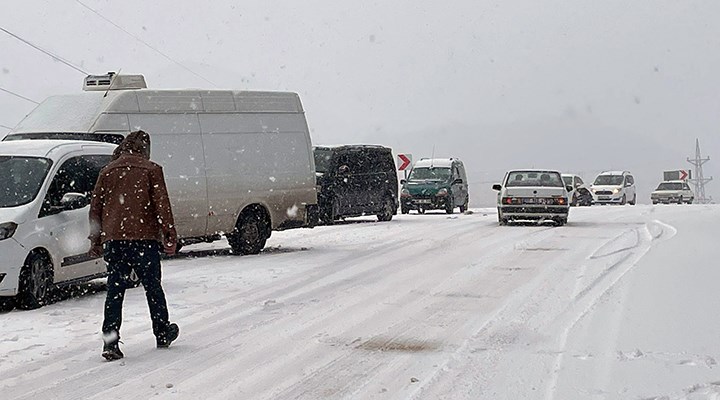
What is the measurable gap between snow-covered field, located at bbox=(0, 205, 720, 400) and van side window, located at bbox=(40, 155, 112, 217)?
1158 millimetres

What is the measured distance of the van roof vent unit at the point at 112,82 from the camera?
16.4 m

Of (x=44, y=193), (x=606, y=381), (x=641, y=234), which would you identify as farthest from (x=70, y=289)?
(x=641, y=234)

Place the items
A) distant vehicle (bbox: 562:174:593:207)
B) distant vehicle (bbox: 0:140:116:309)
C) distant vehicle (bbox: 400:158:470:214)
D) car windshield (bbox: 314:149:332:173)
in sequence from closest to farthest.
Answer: distant vehicle (bbox: 0:140:116:309)
car windshield (bbox: 314:149:332:173)
distant vehicle (bbox: 400:158:470:214)
distant vehicle (bbox: 562:174:593:207)

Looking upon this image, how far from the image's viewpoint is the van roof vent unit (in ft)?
53.7

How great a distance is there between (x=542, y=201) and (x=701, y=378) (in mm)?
18273

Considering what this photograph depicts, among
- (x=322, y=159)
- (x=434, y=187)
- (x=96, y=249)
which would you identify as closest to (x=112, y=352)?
(x=96, y=249)

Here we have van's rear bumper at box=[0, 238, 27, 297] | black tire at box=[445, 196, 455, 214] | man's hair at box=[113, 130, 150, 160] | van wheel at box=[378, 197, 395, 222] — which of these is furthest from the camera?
black tire at box=[445, 196, 455, 214]

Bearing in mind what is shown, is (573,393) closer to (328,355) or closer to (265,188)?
(328,355)

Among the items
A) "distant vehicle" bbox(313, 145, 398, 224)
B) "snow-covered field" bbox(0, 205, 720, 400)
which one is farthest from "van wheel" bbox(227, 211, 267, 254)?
"distant vehicle" bbox(313, 145, 398, 224)

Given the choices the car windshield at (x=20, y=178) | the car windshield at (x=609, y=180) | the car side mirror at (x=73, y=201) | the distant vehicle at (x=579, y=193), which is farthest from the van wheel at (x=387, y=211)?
the car windshield at (x=609, y=180)

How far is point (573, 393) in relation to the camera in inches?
253

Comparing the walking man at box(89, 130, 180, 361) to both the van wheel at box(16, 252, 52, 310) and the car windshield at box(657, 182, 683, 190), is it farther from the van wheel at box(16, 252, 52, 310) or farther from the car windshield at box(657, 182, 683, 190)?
the car windshield at box(657, 182, 683, 190)

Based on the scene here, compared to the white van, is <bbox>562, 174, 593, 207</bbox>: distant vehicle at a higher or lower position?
lower

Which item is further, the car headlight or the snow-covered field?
the car headlight
